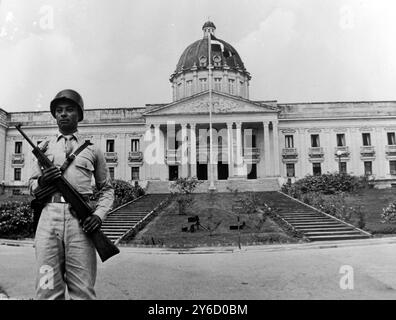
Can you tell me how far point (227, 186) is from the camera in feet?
63.1

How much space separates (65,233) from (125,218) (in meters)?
10.3

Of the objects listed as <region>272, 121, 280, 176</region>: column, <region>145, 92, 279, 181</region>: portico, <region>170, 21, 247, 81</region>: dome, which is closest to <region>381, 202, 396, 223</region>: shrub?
<region>170, 21, 247, 81</region>: dome

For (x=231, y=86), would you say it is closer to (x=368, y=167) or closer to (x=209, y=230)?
(x=368, y=167)

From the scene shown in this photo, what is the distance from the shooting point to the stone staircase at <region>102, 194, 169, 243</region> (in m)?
10.5

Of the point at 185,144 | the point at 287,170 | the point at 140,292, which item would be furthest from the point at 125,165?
the point at 287,170

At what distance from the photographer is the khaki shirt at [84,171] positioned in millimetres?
2703

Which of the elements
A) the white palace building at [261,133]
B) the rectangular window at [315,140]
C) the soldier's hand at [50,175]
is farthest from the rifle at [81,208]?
the rectangular window at [315,140]

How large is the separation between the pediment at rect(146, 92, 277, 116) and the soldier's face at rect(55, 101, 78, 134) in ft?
78.7

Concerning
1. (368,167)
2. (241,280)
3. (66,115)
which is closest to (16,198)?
(241,280)

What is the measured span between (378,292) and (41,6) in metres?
4.73

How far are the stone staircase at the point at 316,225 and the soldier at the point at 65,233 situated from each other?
Result: 810cm

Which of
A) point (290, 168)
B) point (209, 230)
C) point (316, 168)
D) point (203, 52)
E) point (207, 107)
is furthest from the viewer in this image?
point (290, 168)

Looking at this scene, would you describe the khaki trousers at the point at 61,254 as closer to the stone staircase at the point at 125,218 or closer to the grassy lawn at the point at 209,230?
the grassy lawn at the point at 209,230

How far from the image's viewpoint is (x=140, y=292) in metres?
3.80
